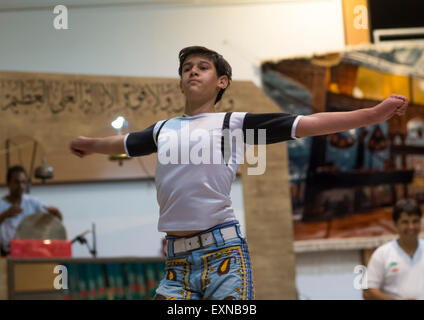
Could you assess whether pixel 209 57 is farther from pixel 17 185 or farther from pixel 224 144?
pixel 17 185

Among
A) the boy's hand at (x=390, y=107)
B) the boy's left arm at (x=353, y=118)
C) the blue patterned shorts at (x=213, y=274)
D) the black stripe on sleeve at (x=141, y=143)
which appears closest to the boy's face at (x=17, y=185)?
the black stripe on sleeve at (x=141, y=143)

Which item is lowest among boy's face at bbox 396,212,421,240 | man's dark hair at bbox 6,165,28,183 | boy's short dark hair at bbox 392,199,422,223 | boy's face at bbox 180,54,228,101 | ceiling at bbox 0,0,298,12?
boy's face at bbox 396,212,421,240

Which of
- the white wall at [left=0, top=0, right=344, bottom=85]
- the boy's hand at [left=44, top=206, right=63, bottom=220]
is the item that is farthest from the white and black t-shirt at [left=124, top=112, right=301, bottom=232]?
the boy's hand at [left=44, top=206, right=63, bottom=220]

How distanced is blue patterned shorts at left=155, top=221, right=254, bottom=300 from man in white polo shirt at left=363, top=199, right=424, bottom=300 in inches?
92.2

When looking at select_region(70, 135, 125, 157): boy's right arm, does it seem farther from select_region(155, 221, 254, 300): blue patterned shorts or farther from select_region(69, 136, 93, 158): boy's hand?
select_region(155, 221, 254, 300): blue patterned shorts

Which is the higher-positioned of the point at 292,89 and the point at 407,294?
the point at 292,89

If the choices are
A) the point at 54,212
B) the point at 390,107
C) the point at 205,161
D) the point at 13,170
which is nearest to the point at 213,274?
the point at 205,161

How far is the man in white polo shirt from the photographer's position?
4316 millimetres

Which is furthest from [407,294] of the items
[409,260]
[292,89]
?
[292,89]

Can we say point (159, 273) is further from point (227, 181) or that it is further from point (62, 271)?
point (227, 181)

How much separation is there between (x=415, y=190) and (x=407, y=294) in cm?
265

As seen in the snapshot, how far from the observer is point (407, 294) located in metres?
4.31

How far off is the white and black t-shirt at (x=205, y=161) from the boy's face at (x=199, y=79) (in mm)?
94

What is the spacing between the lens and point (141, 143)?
7.73 ft
